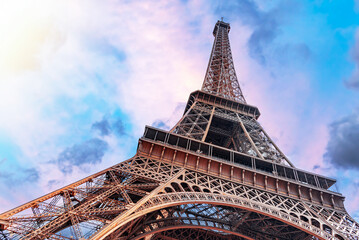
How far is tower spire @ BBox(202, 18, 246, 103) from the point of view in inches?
1256

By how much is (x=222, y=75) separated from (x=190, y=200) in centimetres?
2487

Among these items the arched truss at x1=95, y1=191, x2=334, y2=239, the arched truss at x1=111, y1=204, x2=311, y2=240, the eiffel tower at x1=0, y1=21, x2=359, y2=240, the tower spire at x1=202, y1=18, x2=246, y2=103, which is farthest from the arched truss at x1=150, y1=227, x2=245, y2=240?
the tower spire at x1=202, y1=18, x2=246, y2=103

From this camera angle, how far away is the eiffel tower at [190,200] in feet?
35.8

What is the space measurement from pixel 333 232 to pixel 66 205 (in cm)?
1388

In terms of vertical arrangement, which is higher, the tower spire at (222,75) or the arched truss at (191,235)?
the tower spire at (222,75)

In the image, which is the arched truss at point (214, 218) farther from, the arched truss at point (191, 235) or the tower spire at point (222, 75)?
the tower spire at point (222, 75)

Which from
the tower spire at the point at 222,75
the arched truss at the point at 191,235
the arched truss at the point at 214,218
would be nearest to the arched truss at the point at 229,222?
the arched truss at the point at 214,218

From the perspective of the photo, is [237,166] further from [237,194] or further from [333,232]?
[333,232]

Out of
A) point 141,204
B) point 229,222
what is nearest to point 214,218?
point 229,222

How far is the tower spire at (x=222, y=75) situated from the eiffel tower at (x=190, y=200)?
372 inches

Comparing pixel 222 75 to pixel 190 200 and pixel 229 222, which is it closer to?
pixel 229 222

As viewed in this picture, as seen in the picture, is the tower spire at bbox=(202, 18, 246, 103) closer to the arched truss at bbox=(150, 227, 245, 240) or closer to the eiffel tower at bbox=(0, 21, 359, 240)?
the eiffel tower at bbox=(0, 21, 359, 240)

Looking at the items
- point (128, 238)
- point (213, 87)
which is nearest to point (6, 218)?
point (128, 238)

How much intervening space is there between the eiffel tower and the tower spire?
946cm
